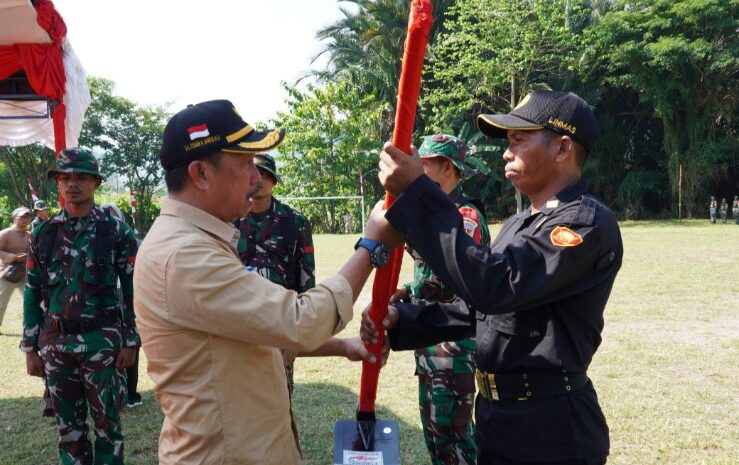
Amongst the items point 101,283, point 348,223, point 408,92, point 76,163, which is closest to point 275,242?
point 101,283

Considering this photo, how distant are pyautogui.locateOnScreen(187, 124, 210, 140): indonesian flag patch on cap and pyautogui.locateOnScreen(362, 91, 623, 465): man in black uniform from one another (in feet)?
1.88

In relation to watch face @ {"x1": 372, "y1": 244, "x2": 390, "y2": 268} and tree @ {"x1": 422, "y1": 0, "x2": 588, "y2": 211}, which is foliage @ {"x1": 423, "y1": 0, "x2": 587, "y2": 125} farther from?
watch face @ {"x1": 372, "y1": 244, "x2": 390, "y2": 268}

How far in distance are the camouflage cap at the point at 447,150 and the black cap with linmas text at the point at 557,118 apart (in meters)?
1.93

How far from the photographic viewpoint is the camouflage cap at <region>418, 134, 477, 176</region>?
4094 mm

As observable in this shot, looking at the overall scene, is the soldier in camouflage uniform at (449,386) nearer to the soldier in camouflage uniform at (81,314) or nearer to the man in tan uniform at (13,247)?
the soldier in camouflage uniform at (81,314)

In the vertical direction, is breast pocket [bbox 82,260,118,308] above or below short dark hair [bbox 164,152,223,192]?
below

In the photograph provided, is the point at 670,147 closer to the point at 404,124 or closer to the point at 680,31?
the point at 680,31

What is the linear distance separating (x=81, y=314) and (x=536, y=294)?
3.53 metres

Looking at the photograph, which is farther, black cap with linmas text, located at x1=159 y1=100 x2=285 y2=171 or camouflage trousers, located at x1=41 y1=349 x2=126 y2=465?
camouflage trousers, located at x1=41 y1=349 x2=126 y2=465

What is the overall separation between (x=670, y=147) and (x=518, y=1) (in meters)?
12.7

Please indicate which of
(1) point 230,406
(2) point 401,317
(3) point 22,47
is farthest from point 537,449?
(3) point 22,47

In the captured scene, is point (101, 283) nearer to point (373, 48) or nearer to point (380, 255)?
point (380, 255)

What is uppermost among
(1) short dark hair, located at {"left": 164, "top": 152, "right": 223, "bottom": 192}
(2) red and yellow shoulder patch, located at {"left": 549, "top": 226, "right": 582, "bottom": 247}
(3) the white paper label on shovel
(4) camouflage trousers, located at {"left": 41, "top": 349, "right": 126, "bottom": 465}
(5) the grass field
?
(1) short dark hair, located at {"left": 164, "top": 152, "right": 223, "bottom": 192}

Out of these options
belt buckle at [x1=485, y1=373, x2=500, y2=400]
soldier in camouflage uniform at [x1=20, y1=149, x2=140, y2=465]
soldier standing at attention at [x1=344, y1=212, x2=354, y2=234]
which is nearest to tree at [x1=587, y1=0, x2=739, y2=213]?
soldier standing at attention at [x1=344, y1=212, x2=354, y2=234]
